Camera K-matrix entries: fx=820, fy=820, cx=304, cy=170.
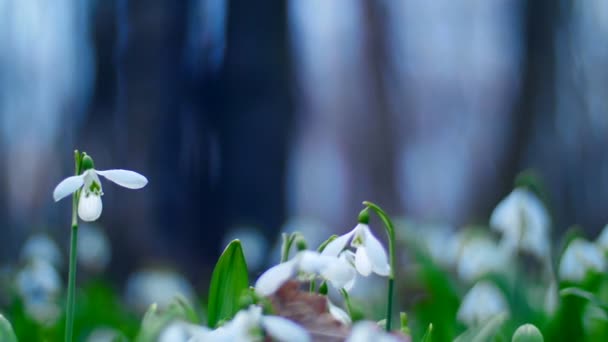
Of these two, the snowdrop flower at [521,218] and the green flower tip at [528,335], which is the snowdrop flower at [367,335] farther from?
the snowdrop flower at [521,218]

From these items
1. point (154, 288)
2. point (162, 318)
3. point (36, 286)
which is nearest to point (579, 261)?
point (162, 318)

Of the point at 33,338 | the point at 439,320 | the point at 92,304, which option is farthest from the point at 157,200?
the point at 439,320

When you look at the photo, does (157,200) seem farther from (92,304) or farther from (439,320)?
(439,320)

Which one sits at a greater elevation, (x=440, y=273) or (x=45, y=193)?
(x=440, y=273)

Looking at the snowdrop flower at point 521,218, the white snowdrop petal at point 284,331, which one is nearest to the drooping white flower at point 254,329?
the white snowdrop petal at point 284,331

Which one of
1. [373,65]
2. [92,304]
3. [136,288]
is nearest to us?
[92,304]

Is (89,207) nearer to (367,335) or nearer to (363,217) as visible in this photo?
(363,217)
